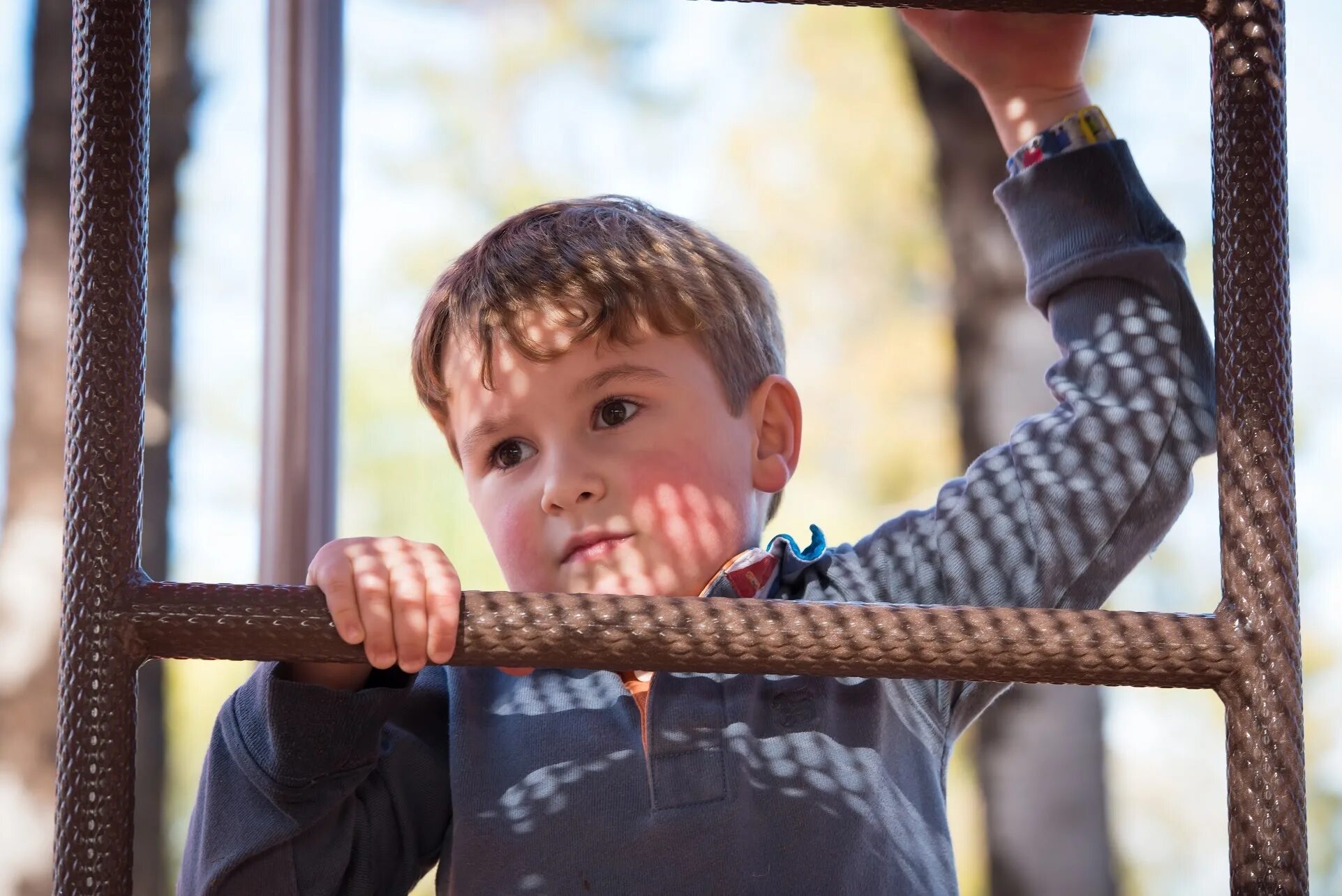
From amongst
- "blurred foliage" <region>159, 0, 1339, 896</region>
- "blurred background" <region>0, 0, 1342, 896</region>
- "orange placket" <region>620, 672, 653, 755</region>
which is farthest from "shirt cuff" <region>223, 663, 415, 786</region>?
"blurred foliage" <region>159, 0, 1339, 896</region>

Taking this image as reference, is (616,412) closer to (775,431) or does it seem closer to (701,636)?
(775,431)

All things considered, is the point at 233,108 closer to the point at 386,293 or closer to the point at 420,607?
the point at 386,293

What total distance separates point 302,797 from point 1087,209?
32.4 inches

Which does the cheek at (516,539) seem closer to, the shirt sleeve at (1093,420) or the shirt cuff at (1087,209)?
the shirt sleeve at (1093,420)

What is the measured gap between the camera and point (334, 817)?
1.11 metres

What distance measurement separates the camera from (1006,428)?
12.0ft

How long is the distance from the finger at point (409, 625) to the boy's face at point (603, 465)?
0.36 m

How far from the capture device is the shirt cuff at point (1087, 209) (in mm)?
1178

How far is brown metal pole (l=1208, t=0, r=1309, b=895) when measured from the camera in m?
0.74

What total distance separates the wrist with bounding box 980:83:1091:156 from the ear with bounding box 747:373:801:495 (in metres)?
0.35

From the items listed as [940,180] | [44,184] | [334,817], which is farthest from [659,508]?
[940,180]

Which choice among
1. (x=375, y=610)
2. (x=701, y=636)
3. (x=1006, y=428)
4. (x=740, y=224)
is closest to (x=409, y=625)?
(x=375, y=610)

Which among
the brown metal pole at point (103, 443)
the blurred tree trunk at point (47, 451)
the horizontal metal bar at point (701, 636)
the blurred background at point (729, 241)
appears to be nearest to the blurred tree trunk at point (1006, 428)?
the blurred background at point (729, 241)

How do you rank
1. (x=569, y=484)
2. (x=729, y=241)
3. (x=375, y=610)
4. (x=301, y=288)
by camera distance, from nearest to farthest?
(x=375, y=610) < (x=569, y=484) < (x=301, y=288) < (x=729, y=241)
